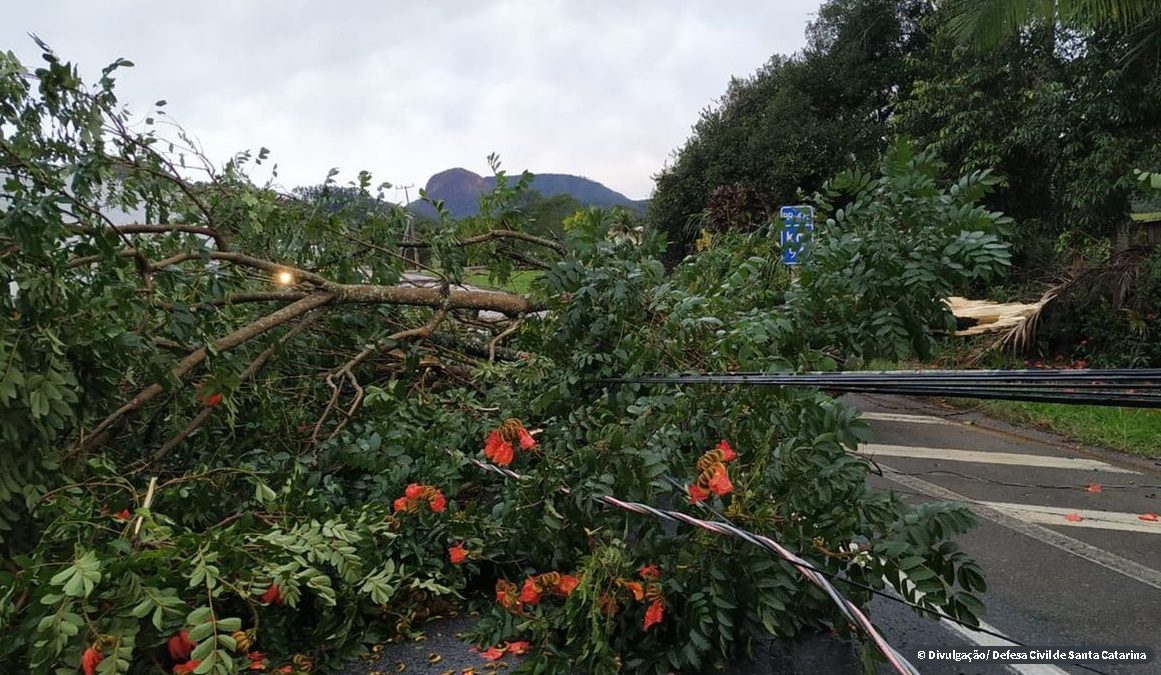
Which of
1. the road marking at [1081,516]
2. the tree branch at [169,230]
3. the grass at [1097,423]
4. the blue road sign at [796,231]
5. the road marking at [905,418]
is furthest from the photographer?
the road marking at [905,418]

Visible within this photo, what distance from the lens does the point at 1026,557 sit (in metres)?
3.65

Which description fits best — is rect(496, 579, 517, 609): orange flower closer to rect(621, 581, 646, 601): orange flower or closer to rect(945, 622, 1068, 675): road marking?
rect(621, 581, 646, 601): orange flower

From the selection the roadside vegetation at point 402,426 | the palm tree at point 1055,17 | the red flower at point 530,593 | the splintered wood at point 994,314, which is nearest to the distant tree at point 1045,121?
the palm tree at point 1055,17

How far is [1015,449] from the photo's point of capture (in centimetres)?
609

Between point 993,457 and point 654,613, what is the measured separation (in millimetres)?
4817

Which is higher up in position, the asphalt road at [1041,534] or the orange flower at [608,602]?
the orange flower at [608,602]

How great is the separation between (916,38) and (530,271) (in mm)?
14527

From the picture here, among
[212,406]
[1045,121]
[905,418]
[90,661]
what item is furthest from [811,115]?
[90,661]

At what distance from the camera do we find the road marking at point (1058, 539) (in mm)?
3439

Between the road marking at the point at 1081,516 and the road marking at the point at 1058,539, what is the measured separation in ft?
0.20

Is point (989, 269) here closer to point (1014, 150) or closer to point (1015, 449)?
point (1015, 449)

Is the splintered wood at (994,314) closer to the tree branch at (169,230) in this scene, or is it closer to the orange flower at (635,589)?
the orange flower at (635,589)

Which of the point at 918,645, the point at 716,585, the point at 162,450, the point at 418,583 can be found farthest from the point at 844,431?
the point at 162,450

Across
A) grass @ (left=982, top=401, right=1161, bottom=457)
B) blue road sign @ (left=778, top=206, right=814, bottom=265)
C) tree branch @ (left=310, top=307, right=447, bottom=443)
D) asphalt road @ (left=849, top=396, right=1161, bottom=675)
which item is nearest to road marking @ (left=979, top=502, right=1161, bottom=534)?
asphalt road @ (left=849, top=396, right=1161, bottom=675)
